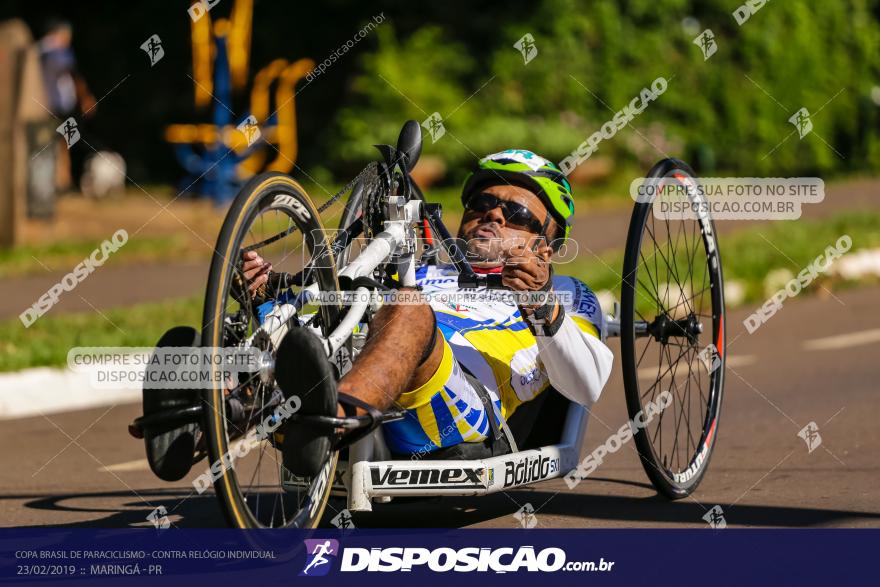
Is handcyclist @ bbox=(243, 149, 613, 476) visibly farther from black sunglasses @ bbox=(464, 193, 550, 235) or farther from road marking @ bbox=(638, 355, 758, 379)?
road marking @ bbox=(638, 355, 758, 379)

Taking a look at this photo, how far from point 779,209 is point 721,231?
1010 mm

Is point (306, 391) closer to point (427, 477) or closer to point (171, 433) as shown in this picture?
point (171, 433)

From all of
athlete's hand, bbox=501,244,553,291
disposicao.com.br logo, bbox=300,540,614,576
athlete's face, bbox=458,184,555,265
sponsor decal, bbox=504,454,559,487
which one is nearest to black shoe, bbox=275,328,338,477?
disposicao.com.br logo, bbox=300,540,614,576

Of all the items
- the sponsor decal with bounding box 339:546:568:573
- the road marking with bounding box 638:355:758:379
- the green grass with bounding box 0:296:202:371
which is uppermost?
the green grass with bounding box 0:296:202:371

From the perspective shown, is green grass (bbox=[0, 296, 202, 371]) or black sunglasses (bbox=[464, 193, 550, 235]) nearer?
black sunglasses (bbox=[464, 193, 550, 235])

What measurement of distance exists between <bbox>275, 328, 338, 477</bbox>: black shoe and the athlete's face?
130 cm

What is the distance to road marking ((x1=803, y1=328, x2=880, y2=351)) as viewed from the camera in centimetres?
995

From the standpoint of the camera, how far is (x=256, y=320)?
504 centimetres

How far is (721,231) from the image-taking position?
14.6 m

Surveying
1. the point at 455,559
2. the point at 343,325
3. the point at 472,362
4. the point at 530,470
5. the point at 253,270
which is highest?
the point at 253,270

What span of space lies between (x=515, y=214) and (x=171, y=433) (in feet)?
5.39

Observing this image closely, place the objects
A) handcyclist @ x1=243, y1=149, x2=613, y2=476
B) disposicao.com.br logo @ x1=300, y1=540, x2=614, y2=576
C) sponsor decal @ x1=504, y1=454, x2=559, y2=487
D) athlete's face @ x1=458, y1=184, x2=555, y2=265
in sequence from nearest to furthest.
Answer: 1. handcyclist @ x1=243, y1=149, x2=613, y2=476
2. disposicao.com.br logo @ x1=300, y1=540, x2=614, y2=576
3. sponsor decal @ x1=504, y1=454, x2=559, y2=487
4. athlete's face @ x1=458, y1=184, x2=555, y2=265

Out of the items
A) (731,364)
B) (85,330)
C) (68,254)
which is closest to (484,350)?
(731,364)

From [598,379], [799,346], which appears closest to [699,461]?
[598,379]
